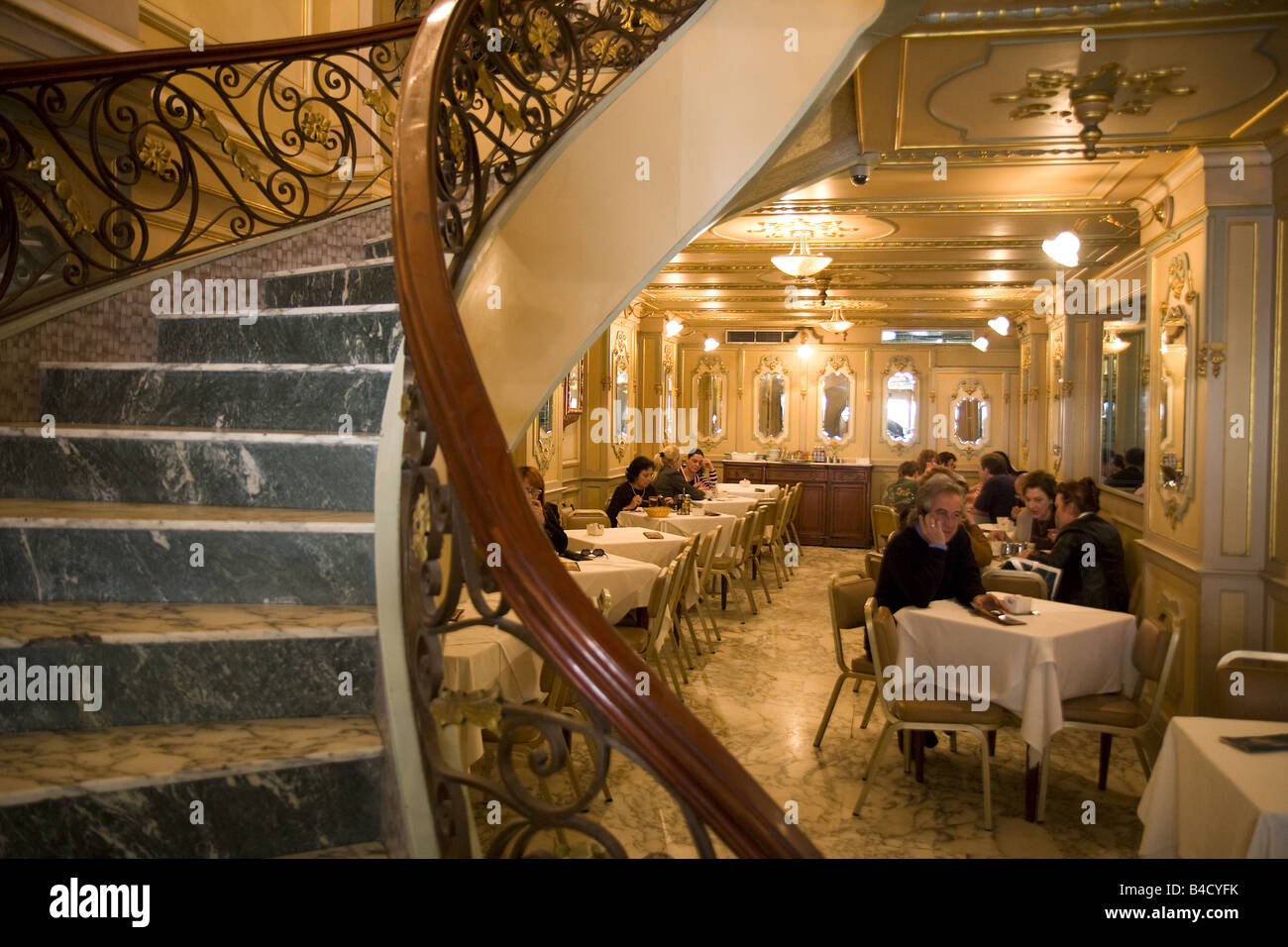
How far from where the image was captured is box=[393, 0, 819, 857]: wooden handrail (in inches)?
44.1

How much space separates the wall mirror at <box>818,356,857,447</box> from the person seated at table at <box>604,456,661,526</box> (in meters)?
6.55

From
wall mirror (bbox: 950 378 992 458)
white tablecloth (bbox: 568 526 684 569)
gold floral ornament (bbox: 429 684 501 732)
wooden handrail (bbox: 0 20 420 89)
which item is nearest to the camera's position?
A: gold floral ornament (bbox: 429 684 501 732)

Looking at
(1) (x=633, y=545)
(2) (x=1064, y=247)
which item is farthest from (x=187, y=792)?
(2) (x=1064, y=247)

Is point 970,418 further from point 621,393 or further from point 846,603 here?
point 846,603

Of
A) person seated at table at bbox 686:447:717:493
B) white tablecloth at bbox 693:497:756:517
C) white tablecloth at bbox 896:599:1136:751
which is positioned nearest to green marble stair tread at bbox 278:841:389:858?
white tablecloth at bbox 896:599:1136:751

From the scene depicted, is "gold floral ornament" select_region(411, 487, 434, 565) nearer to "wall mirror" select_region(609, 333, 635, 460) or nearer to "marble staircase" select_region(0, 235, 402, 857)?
"marble staircase" select_region(0, 235, 402, 857)

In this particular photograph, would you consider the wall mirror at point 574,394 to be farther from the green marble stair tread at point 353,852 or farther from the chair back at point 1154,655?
the green marble stair tread at point 353,852

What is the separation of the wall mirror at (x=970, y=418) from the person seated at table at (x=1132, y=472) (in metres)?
6.55

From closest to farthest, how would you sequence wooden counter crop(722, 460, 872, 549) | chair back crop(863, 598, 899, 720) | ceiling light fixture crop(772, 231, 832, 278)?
1. chair back crop(863, 598, 899, 720)
2. ceiling light fixture crop(772, 231, 832, 278)
3. wooden counter crop(722, 460, 872, 549)

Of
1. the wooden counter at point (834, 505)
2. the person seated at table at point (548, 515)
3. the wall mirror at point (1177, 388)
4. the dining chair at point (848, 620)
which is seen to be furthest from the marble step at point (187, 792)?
the wooden counter at point (834, 505)

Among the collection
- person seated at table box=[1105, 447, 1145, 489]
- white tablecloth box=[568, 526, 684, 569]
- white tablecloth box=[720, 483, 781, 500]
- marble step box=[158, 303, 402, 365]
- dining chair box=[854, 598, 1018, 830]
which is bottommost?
dining chair box=[854, 598, 1018, 830]

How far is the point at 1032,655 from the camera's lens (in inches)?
161
